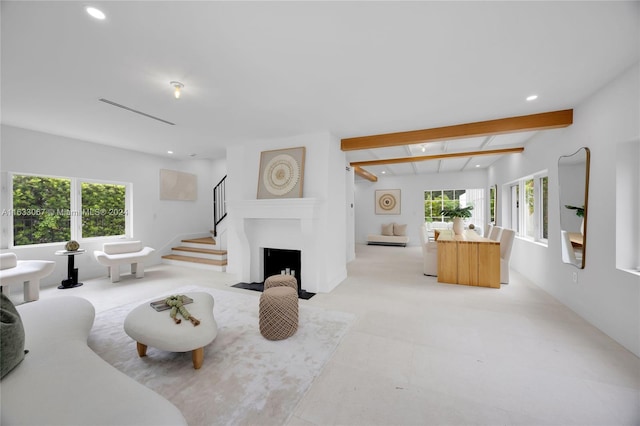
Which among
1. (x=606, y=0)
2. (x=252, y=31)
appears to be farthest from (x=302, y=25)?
(x=606, y=0)

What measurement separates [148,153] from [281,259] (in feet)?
12.5

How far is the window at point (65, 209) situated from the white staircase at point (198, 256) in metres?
1.09

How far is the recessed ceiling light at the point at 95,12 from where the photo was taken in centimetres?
156

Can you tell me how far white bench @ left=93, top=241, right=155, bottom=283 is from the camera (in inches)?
170

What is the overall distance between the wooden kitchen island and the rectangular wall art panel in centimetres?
583

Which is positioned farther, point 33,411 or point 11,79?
point 11,79

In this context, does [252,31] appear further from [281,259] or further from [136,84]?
[281,259]

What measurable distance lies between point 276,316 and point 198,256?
13.1 feet

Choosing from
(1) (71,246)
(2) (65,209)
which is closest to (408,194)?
(1) (71,246)

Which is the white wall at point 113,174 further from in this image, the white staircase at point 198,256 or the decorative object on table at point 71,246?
the decorative object on table at point 71,246

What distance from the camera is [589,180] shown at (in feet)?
9.10

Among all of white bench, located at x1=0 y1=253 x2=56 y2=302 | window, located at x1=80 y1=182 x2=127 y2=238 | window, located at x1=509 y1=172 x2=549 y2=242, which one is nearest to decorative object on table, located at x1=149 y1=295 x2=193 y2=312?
white bench, located at x1=0 y1=253 x2=56 y2=302

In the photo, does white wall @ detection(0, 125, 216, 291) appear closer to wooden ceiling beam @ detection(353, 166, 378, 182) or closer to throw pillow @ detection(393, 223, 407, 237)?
wooden ceiling beam @ detection(353, 166, 378, 182)

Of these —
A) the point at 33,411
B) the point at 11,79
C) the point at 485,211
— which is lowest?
the point at 33,411
